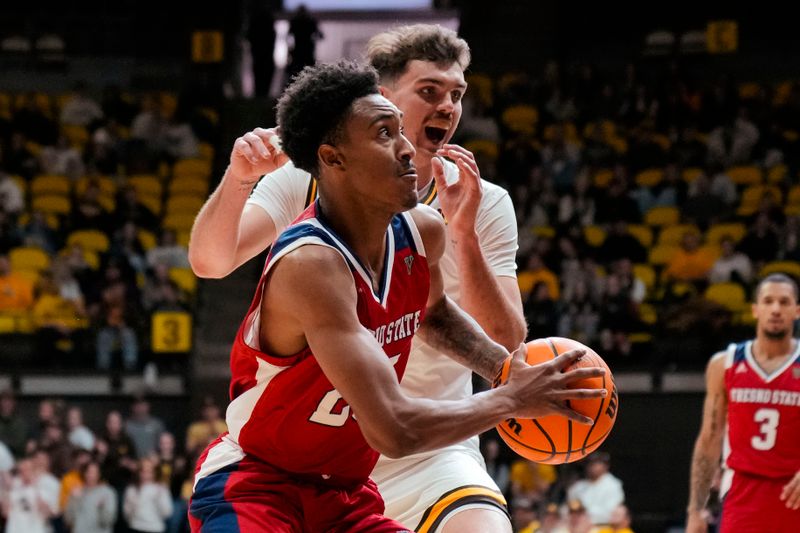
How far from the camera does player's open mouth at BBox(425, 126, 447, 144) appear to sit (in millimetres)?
4430

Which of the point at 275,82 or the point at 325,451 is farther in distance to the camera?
the point at 275,82

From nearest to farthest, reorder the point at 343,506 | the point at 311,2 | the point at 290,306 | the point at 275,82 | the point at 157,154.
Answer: the point at 290,306
the point at 343,506
the point at 157,154
the point at 275,82
the point at 311,2

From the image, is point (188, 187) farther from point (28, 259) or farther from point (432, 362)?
point (432, 362)

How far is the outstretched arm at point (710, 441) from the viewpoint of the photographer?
6570mm

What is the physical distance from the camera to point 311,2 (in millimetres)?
19500

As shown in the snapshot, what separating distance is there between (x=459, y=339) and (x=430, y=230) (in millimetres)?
358

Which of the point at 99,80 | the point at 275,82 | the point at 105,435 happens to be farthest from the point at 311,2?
the point at 105,435

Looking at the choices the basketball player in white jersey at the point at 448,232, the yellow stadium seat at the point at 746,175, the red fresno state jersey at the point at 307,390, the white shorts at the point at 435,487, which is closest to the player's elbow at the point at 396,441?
the red fresno state jersey at the point at 307,390

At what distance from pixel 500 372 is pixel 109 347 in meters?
9.24

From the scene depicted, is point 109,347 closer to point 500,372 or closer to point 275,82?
point 275,82

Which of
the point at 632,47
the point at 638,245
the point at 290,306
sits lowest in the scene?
the point at 638,245

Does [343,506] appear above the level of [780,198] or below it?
above

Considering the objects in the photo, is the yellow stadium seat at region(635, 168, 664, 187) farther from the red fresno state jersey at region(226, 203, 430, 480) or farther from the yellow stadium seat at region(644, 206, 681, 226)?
the red fresno state jersey at region(226, 203, 430, 480)

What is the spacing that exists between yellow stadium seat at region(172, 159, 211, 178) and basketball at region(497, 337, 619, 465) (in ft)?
39.1
